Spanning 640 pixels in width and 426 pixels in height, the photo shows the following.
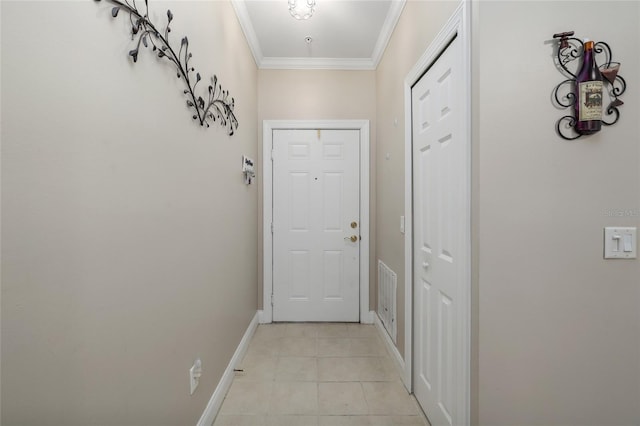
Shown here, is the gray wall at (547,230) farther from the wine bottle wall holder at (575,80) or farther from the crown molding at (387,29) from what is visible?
the crown molding at (387,29)

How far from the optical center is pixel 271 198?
2984 millimetres

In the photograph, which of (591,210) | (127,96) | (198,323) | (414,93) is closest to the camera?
(127,96)

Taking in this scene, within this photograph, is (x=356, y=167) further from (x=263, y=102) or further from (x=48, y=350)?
(x=48, y=350)

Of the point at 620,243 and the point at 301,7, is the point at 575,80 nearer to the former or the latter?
the point at 620,243

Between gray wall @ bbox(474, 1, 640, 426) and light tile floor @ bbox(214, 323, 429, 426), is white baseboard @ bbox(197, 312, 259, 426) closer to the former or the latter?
light tile floor @ bbox(214, 323, 429, 426)

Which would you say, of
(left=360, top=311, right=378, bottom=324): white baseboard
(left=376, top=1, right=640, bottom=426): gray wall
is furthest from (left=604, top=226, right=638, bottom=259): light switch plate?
(left=360, top=311, right=378, bottom=324): white baseboard

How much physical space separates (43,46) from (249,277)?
2272 mm

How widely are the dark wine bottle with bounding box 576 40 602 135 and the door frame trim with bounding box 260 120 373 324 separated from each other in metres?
1.99

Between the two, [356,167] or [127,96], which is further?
[356,167]

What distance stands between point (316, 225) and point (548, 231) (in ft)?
6.97

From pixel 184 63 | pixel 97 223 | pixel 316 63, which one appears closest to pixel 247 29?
pixel 316 63

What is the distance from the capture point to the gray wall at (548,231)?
3.49 ft

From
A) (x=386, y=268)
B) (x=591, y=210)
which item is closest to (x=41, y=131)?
(x=591, y=210)

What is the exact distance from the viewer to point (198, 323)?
1.49 m
